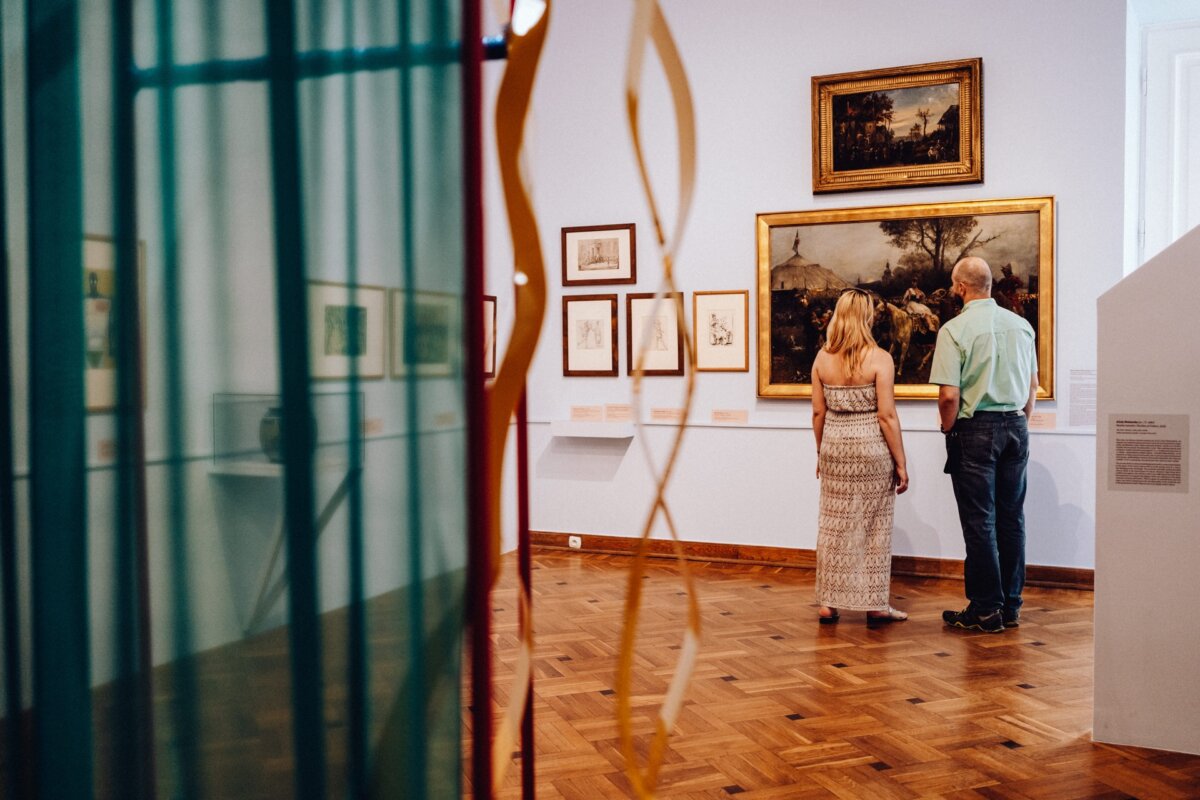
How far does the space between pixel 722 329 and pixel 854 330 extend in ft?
8.08

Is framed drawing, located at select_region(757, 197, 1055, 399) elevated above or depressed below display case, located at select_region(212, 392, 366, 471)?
above

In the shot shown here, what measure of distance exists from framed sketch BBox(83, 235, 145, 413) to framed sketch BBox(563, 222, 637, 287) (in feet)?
22.8

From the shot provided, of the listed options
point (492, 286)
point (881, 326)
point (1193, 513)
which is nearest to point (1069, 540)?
point (881, 326)

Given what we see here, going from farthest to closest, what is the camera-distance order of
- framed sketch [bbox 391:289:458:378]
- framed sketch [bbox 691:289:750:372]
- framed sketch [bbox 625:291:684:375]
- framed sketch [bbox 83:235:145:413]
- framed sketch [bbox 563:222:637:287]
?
framed sketch [bbox 563:222:637:287] < framed sketch [bbox 625:291:684:375] < framed sketch [bbox 691:289:750:372] < framed sketch [bbox 83:235:145:413] < framed sketch [bbox 391:289:458:378]

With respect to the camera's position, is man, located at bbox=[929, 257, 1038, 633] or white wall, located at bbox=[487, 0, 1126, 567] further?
white wall, located at bbox=[487, 0, 1126, 567]

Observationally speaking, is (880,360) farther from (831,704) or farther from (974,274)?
(831,704)

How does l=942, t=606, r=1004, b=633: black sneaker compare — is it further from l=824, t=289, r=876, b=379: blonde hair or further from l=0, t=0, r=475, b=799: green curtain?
l=0, t=0, r=475, b=799: green curtain

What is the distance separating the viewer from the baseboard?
697 cm

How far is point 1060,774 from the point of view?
360 centimetres

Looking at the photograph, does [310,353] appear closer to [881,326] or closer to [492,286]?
[881,326]

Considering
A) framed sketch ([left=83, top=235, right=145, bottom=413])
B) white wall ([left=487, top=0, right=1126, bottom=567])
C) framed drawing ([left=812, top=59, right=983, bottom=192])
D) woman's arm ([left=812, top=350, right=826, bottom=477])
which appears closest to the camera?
framed sketch ([left=83, top=235, right=145, bottom=413])

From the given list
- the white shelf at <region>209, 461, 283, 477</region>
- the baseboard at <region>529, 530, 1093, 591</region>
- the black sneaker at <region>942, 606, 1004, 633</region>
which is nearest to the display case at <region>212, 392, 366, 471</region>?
the white shelf at <region>209, 461, 283, 477</region>

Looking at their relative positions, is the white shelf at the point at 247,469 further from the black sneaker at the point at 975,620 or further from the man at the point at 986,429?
the black sneaker at the point at 975,620

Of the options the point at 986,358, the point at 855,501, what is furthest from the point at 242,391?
the point at 986,358
